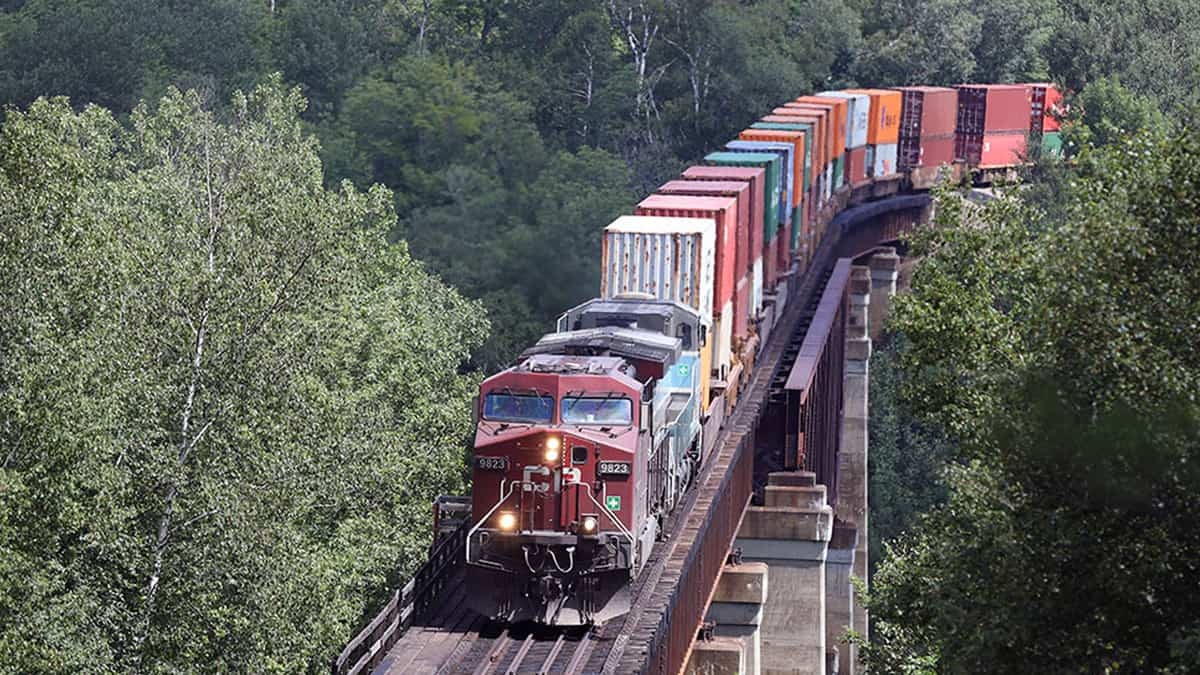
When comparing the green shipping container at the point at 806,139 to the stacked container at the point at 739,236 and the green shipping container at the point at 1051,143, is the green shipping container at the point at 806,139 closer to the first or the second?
the stacked container at the point at 739,236

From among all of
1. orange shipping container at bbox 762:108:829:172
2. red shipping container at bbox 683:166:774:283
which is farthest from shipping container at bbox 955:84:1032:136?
red shipping container at bbox 683:166:774:283

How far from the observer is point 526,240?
84000 mm

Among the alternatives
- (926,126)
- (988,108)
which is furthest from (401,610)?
(988,108)

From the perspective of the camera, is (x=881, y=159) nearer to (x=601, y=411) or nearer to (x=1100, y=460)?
(x=601, y=411)

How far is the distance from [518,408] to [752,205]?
20551 millimetres

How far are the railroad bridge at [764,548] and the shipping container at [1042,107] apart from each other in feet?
44.6

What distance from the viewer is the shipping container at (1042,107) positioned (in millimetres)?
88625

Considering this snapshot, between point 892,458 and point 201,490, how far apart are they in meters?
54.0

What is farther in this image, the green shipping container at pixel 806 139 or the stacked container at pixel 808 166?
the stacked container at pixel 808 166

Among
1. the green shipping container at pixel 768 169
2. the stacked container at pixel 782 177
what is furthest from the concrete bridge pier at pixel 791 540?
the stacked container at pixel 782 177

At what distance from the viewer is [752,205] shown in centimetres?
4716

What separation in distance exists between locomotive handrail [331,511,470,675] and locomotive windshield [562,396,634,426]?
3416 millimetres

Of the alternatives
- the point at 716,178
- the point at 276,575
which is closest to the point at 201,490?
the point at 276,575

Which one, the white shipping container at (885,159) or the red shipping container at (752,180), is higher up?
the red shipping container at (752,180)
